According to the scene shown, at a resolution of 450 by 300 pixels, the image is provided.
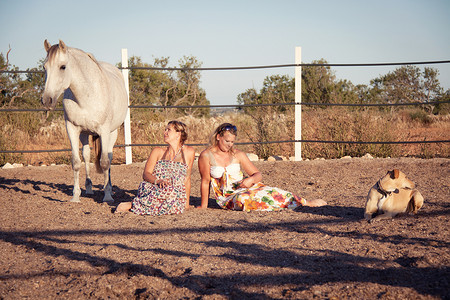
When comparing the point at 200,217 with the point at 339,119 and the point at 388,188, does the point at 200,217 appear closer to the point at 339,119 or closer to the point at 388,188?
the point at 388,188

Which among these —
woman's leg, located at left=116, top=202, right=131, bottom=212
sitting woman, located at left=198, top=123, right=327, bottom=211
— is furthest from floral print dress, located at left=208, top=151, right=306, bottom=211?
woman's leg, located at left=116, top=202, right=131, bottom=212

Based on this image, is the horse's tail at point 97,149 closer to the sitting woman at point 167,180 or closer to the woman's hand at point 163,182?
the sitting woman at point 167,180

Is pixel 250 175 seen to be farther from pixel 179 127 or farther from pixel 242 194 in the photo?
pixel 179 127

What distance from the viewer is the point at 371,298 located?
204cm

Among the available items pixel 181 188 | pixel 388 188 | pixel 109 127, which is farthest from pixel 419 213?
pixel 109 127

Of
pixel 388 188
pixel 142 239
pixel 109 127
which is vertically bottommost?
pixel 142 239

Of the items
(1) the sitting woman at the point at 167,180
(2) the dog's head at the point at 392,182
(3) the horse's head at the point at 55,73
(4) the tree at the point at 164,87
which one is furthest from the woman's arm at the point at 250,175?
(4) the tree at the point at 164,87

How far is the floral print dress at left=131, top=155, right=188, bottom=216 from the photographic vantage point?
4.15 meters

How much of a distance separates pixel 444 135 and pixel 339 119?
476 cm

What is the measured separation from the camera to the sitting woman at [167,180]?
4152 mm

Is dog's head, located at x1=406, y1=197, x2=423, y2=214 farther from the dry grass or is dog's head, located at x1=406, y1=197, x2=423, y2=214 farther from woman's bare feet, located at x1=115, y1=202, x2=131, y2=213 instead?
the dry grass

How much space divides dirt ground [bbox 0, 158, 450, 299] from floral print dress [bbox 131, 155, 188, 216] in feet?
0.49

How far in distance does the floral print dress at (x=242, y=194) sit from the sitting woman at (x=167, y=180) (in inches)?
12.1

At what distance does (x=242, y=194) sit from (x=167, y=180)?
29.2 inches
